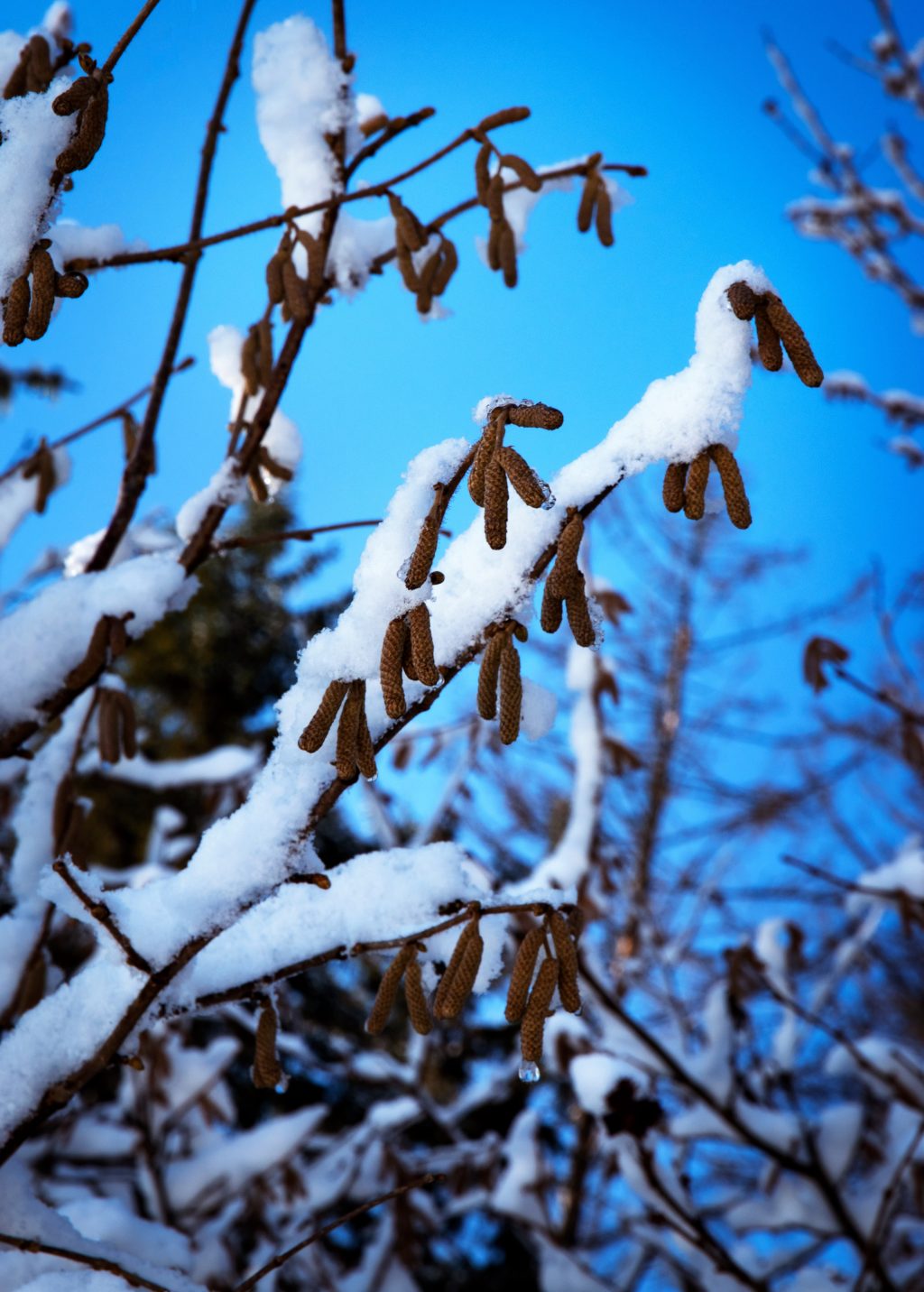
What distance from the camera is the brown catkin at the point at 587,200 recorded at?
5.63 ft

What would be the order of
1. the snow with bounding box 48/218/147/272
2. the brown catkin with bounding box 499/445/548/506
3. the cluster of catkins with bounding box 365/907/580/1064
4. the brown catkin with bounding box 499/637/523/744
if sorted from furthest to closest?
the snow with bounding box 48/218/147/272 → the cluster of catkins with bounding box 365/907/580/1064 → the brown catkin with bounding box 499/637/523/744 → the brown catkin with bounding box 499/445/548/506

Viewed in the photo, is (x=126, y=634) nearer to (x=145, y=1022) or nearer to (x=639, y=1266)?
(x=145, y=1022)

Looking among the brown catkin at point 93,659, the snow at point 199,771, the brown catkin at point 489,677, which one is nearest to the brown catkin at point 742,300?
the brown catkin at point 489,677

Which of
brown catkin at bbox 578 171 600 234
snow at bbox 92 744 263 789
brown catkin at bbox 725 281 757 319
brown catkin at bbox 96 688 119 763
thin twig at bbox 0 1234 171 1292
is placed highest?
brown catkin at bbox 578 171 600 234

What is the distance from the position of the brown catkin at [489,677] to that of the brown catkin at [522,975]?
0.28 metres

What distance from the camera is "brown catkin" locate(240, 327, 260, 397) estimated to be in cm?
162

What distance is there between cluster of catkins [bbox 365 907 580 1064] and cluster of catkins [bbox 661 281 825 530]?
0.47 meters

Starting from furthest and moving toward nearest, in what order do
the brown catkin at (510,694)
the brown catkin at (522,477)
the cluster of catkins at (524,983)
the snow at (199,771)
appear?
the snow at (199,771) < the cluster of catkins at (524,983) < the brown catkin at (510,694) < the brown catkin at (522,477)

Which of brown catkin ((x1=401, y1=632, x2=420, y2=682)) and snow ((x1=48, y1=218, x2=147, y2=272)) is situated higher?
snow ((x1=48, y1=218, x2=147, y2=272))

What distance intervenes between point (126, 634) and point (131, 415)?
1.52 ft

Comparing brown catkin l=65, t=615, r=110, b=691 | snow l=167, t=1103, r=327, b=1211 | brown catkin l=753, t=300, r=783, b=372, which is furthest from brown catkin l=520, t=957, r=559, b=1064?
snow l=167, t=1103, r=327, b=1211

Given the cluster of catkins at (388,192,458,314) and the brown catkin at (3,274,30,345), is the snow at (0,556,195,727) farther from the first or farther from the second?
the cluster of catkins at (388,192,458,314)

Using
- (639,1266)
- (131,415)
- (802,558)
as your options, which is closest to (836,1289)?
(639,1266)

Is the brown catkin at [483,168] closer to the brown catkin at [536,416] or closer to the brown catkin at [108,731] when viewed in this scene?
the brown catkin at [536,416]
